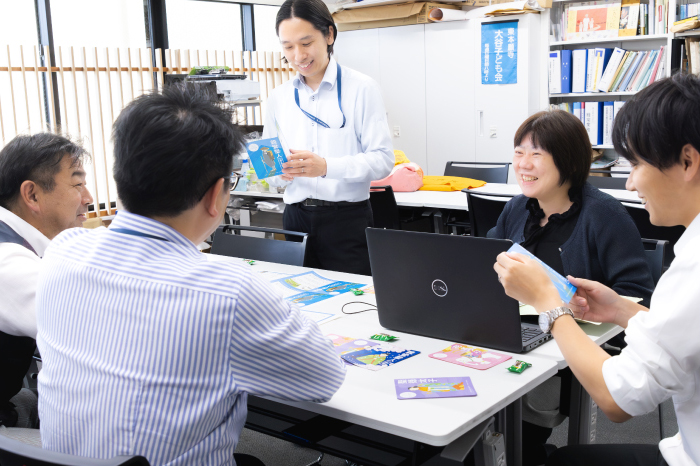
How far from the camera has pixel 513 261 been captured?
1.37 meters

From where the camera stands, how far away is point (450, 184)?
4344 mm

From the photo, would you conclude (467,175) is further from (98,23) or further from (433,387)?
(433,387)

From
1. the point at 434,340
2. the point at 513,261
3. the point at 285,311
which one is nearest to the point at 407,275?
the point at 434,340

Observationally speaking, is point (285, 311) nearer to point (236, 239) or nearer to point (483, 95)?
point (236, 239)

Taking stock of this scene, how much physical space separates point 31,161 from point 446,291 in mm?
1131

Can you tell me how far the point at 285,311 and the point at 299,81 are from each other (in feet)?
6.44

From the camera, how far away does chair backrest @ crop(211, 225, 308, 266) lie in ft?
8.62

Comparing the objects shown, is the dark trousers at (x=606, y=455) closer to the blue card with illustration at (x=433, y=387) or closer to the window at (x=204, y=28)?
the blue card with illustration at (x=433, y=387)

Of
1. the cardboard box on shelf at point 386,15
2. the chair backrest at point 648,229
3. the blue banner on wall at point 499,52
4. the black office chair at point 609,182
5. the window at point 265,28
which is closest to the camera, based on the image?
the chair backrest at point 648,229

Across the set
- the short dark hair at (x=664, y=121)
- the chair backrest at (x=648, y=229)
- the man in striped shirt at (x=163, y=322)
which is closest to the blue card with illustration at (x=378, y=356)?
the man in striped shirt at (x=163, y=322)

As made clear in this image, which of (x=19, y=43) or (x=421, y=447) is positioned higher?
(x=19, y=43)

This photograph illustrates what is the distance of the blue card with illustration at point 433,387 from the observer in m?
1.34

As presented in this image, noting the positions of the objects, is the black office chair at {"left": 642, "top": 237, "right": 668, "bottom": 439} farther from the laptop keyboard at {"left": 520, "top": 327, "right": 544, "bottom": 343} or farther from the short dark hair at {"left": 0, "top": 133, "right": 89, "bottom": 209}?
the short dark hair at {"left": 0, "top": 133, "right": 89, "bottom": 209}

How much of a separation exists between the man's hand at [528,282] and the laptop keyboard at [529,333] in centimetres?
29
